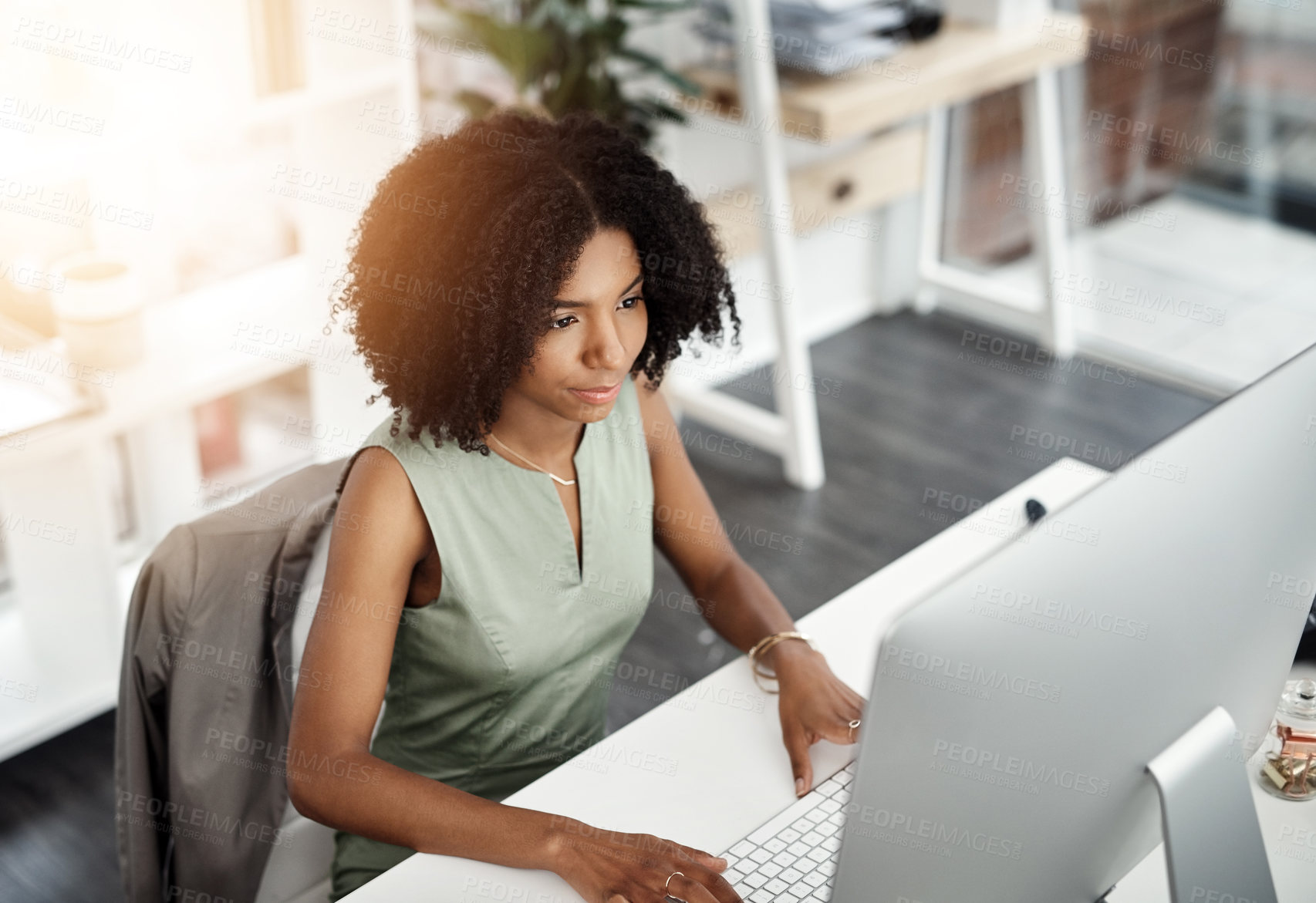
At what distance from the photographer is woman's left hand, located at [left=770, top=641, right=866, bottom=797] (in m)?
1.21

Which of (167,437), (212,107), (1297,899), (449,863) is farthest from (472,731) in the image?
(167,437)

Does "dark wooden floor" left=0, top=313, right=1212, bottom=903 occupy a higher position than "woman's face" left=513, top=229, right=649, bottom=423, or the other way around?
"woman's face" left=513, top=229, right=649, bottom=423

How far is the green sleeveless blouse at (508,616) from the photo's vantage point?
1.29 m

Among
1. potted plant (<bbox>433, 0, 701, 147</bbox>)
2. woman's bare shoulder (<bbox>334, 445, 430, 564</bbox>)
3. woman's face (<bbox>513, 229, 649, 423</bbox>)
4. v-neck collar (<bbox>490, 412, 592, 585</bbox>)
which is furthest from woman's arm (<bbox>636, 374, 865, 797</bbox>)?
potted plant (<bbox>433, 0, 701, 147</bbox>)

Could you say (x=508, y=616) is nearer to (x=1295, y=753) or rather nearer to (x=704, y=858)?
(x=704, y=858)

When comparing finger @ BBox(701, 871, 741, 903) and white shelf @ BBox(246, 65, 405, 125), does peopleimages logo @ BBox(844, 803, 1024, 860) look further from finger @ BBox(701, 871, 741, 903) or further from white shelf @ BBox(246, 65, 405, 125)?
white shelf @ BBox(246, 65, 405, 125)

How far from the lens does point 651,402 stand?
4.90ft

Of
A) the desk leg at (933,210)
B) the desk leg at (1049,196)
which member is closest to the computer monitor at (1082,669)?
the desk leg at (1049,196)

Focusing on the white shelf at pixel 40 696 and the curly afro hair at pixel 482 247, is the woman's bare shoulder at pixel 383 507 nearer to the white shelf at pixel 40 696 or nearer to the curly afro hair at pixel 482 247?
the curly afro hair at pixel 482 247

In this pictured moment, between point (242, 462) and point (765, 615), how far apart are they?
1.66 m

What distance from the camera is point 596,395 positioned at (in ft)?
4.15

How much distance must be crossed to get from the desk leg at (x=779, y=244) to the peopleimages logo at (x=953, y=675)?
2.15 m

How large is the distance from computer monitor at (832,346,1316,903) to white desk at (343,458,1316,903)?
0.60 ft

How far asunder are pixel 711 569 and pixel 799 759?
1.16 feet
